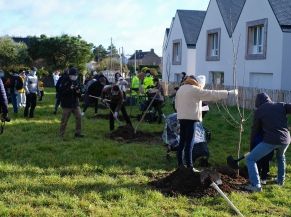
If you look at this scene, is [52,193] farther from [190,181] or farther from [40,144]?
[40,144]

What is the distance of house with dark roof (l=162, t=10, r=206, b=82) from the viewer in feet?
132

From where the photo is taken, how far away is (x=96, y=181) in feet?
27.0

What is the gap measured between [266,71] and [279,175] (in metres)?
18.9

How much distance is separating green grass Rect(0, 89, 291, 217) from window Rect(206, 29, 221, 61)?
799 inches

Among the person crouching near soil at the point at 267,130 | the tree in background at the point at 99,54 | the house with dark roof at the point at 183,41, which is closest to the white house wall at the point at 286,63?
the house with dark roof at the point at 183,41

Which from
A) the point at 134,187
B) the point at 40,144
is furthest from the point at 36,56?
the point at 134,187

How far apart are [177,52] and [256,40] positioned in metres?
15.2

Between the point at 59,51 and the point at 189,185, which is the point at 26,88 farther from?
the point at 59,51

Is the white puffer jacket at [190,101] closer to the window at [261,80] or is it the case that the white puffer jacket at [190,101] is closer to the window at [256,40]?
the window at [261,80]

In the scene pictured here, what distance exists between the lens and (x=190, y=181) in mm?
7727

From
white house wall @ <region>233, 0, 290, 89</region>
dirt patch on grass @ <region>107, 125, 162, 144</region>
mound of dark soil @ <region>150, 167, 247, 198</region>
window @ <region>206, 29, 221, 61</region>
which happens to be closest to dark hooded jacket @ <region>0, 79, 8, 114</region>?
mound of dark soil @ <region>150, 167, 247, 198</region>

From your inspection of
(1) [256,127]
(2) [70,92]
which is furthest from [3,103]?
(1) [256,127]

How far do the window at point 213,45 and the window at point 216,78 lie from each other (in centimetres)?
109

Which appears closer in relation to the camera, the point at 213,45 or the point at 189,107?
the point at 189,107
